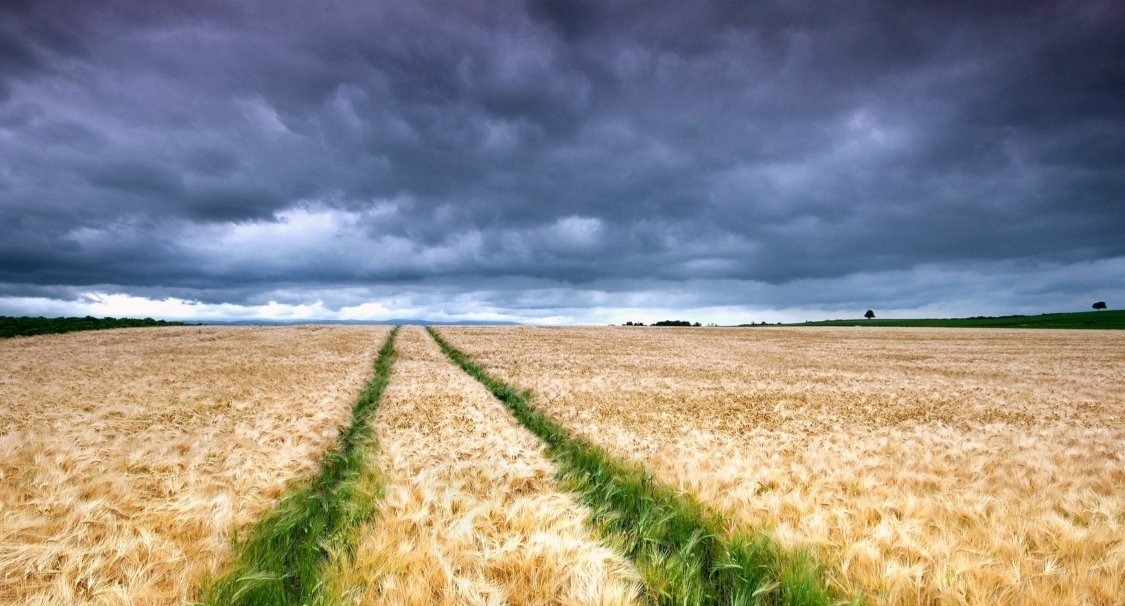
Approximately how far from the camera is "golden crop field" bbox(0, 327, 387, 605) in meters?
3.34

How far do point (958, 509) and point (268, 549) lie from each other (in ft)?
20.7

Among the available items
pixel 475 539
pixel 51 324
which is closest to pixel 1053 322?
pixel 475 539

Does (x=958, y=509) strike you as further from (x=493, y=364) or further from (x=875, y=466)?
(x=493, y=364)

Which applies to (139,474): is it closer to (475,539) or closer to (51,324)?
(475,539)

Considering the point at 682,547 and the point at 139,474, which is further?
the point at 139,474

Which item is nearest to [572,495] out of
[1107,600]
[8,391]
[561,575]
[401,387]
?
[561,575]

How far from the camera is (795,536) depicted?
4.07 metres

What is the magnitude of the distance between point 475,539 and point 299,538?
181 cm

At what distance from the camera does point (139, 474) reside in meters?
5.23

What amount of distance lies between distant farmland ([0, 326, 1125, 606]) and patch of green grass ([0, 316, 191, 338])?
121 feet

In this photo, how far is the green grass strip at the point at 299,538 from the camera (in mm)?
3402

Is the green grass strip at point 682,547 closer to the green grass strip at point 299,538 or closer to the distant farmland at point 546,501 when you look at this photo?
the distant farmland at point 546,501

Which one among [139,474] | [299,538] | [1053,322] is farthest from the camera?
[1053,322]

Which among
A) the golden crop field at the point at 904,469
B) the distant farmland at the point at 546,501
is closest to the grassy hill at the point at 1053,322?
the golden crop field at the point at 904,469
